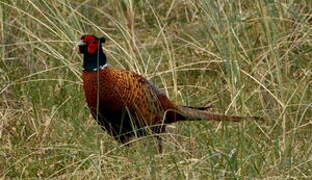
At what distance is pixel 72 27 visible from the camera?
19.4 ft

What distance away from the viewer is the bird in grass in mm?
5113

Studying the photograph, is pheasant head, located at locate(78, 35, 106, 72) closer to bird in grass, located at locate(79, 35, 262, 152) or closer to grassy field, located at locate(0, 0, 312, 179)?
bird in grass, located at locate(79, 35, 262, 152)

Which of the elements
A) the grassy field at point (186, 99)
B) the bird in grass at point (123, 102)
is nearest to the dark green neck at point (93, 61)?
the bird in grass at point (123, 102)

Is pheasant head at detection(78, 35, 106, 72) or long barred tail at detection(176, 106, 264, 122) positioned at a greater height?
pheasant head at detection(78, 35, 106, 72)

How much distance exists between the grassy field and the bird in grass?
86 millimetres

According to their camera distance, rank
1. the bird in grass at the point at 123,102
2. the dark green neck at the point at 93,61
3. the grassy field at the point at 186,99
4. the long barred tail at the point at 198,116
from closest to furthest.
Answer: the grassy field at the point at 186,99 → the long barred tail at the point at 198,116 → the bird in grass at the point at 123,102 → the dark green neck at the point at 93,61

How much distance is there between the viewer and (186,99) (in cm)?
571

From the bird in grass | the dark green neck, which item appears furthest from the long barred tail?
the dark green neck

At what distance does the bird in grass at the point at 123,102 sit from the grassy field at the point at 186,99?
0.28 ft

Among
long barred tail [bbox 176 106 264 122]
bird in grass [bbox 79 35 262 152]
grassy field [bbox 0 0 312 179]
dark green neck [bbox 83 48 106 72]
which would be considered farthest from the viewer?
dark green neck [bbox 83 48 106 72]

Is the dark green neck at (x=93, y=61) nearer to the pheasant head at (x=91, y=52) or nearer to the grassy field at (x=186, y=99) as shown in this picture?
the pheasant head at (x=91, y=52)

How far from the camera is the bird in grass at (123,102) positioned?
511cm

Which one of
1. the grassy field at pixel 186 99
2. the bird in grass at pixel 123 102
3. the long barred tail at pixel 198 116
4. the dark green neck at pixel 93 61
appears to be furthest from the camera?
the dark green neck at pixel 93 61

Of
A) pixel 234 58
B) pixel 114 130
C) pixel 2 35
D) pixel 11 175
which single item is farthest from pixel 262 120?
pixel 2 35
